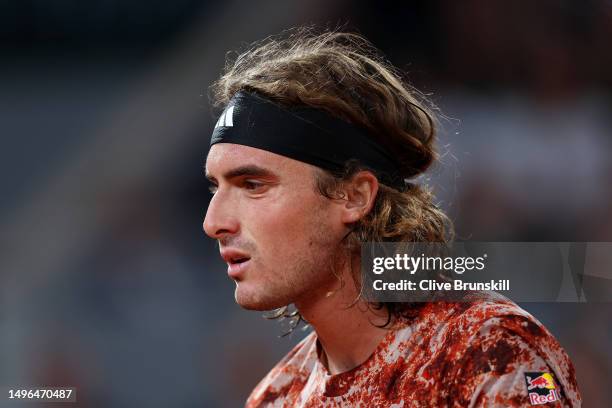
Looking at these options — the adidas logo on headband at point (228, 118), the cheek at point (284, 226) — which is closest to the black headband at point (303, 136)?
the adidas logo on headband at point (228, 118)

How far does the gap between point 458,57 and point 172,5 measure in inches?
67.6

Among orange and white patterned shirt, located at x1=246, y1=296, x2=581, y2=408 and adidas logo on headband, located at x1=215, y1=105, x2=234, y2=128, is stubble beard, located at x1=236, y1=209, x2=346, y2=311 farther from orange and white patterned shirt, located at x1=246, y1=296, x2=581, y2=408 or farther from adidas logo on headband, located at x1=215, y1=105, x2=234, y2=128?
adidas logo on headband, located at x1=215, y1=105, x2=234, y2=128

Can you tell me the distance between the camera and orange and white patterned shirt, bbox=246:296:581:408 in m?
1.67

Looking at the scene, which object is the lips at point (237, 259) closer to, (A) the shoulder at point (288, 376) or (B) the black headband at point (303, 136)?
(B) the black headband at point (303, 136)

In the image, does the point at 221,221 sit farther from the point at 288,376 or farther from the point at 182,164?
the point at 182,164

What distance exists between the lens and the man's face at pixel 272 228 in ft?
6.62

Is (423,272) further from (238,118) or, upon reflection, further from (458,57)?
(458,57)

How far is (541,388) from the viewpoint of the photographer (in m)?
1.65

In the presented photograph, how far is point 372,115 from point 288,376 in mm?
826

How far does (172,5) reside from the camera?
472 cm

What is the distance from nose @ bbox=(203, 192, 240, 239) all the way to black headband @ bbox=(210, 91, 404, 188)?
0.18 meters

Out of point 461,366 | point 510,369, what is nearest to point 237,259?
point 461,366

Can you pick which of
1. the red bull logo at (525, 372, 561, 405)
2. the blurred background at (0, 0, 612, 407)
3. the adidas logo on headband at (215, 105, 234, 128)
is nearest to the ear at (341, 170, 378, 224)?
the adidas logo on headband at (215, 105, 234, 128)

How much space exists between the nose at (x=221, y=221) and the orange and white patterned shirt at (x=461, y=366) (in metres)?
Result: 0.47
